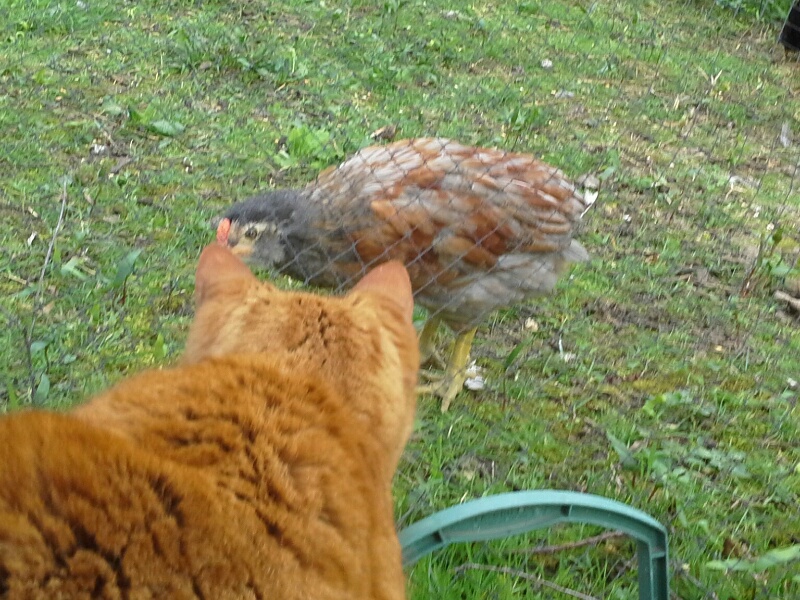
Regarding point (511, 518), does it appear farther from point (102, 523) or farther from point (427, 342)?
point (427, 342)

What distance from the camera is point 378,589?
1114 millimetres

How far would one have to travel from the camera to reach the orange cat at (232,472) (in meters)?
0.82

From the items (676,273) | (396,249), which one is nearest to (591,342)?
(676,273)

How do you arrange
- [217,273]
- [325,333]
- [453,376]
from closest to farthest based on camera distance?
[325,333]
[217,273]
[453,376]

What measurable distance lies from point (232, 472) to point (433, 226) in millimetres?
1778

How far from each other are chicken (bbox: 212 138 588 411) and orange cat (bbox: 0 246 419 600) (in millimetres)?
1255

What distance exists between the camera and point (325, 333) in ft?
4.29

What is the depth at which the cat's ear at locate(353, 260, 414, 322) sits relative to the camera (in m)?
1.55

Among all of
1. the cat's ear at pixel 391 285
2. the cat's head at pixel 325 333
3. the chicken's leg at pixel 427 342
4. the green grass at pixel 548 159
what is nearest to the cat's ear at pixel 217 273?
the cat's head at pixel 325 333

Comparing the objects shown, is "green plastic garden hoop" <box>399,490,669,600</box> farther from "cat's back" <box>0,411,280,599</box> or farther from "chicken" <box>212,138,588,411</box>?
"chicken" <box>212,138,588,411</box>

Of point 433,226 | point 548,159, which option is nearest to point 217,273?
point 433,226

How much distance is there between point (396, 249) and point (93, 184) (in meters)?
1.63

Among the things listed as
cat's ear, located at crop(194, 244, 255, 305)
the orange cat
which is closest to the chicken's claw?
cat's ear, located at crop(194, 244, 255, 305)

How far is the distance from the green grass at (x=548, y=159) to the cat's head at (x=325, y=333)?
2.63ft
